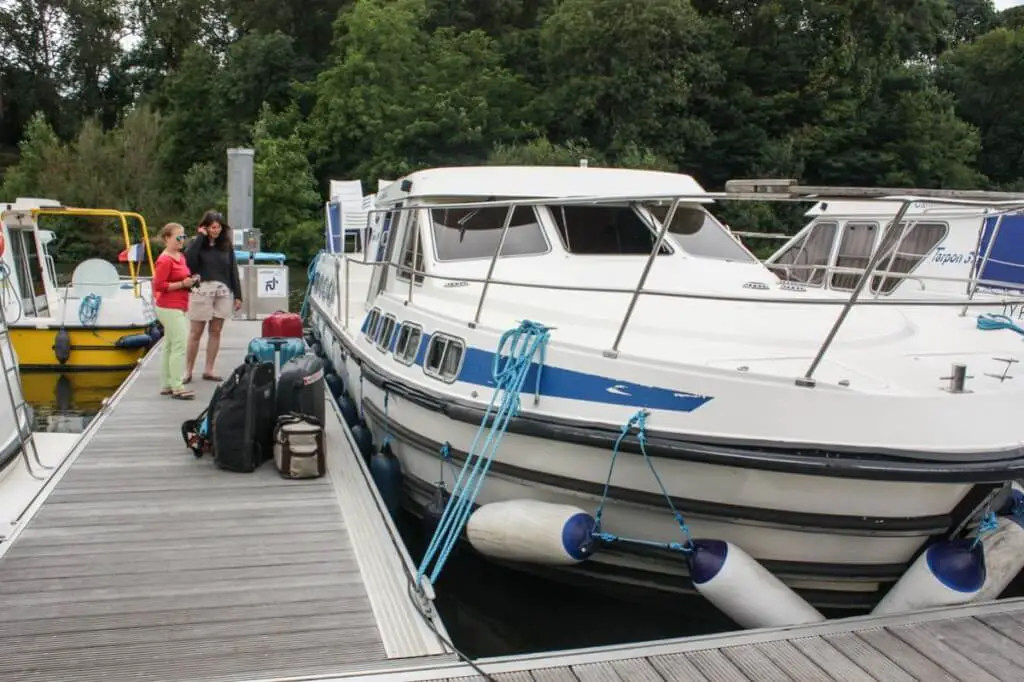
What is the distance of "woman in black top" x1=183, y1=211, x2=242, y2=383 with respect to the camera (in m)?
7.83

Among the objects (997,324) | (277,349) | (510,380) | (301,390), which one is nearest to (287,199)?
(277,349)

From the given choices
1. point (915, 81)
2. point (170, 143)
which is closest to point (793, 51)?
point (915, 81)

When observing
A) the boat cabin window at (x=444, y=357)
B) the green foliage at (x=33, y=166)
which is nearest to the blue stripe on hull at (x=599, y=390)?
the boat cabin window at (x=444, y=357)

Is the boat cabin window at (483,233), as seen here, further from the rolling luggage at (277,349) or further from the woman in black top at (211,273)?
the woman in black top at (211,273)

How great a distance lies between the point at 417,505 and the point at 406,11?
3364cm

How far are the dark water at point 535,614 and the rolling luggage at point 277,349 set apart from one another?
2213mm

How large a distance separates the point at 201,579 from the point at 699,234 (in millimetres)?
4781

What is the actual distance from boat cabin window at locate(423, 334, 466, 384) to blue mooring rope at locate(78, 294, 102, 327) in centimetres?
903

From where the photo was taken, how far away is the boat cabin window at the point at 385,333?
7082mm

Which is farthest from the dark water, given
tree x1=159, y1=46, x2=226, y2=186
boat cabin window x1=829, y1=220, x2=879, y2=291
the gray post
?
tree x1=159, y1=46, x2=226, y2=186

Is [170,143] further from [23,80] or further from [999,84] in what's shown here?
[999,84]

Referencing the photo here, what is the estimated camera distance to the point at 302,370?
6270 millimetres

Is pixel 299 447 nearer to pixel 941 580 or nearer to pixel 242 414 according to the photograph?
pixel 242 414

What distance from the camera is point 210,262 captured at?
789 cm
